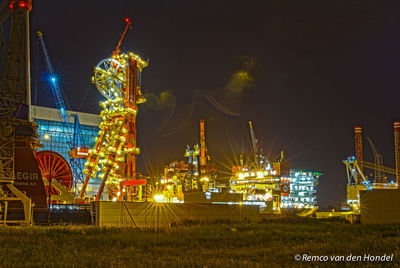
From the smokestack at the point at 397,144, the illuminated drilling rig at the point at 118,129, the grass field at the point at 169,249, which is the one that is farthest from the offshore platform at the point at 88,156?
the smokestack at the point at 397,144

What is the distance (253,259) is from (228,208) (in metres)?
24.4

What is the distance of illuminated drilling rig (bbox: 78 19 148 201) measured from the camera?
2237 inches

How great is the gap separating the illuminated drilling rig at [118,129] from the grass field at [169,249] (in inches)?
1232

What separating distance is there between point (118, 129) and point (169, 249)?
41270 mm

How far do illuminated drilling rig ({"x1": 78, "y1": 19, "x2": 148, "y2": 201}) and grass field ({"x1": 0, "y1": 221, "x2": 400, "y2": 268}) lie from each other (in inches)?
1232

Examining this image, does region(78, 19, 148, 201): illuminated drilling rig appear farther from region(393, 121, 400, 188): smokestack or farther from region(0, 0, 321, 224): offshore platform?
region(393, 121, 400, 188): smokestack

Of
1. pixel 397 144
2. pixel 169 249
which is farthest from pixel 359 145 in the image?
pixel 169 249

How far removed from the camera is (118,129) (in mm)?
57781

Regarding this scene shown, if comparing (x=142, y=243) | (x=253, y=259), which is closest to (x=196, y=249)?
(x=142, y=243)

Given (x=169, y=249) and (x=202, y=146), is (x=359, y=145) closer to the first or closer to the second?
(x=202, y=146)

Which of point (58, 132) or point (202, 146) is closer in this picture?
point (58, 132)

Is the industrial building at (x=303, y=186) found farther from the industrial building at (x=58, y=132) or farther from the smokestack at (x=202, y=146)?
the industrial building at (x=58, y=132)

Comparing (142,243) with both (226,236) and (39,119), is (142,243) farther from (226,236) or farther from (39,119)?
(39,119)

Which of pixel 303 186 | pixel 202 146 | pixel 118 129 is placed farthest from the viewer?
pixel 303 186
